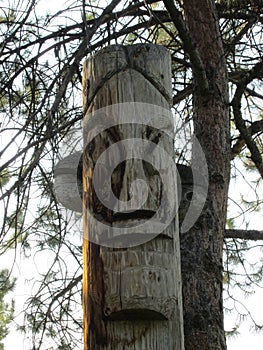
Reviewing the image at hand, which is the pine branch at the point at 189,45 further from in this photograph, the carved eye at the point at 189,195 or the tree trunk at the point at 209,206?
the carved eye at the point at 189,195

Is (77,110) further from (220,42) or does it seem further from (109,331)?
(109,331)

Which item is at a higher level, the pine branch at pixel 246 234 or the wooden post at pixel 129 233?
the pine branch at pixel 246 234

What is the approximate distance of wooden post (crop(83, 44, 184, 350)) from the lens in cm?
190

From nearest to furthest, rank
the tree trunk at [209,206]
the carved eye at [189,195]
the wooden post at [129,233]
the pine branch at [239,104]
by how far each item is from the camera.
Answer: the wooden post at [129,233], the carved eye at [189,195], the tree trunk at [209,206], the pine branch at [239,104]

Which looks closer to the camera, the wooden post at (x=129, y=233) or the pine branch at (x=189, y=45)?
the wooden post at (x=129, y=233)

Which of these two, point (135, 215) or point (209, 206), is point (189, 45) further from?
point (135, 215)

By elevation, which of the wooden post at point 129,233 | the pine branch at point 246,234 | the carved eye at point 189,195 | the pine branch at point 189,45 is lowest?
the wooden post at point 129,233

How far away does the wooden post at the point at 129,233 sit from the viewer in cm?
190

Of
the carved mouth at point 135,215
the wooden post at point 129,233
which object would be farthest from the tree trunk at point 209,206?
the carved mouth at point 135,215

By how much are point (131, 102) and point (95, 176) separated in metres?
0.23

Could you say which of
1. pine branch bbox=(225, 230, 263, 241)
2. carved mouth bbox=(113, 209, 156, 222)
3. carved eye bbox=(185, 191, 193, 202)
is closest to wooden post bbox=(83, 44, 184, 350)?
carved mouth bbox=(113, 209, 156, 222)

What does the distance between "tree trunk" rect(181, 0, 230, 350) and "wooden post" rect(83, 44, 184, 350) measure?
1215mm

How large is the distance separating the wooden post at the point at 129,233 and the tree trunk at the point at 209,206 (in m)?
1.22

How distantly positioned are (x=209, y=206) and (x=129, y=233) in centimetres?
154
